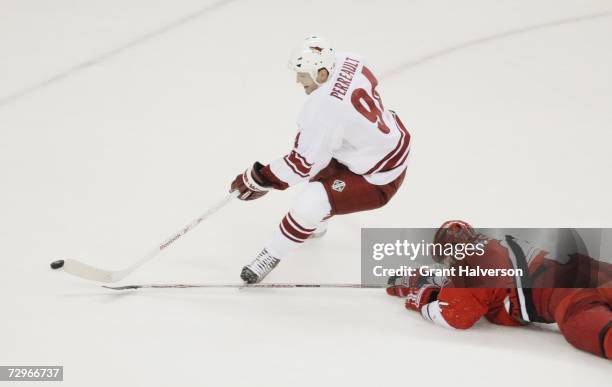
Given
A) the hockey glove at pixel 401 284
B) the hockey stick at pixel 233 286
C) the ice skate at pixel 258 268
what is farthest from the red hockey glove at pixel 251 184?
the hockey glove at pixel 401 284

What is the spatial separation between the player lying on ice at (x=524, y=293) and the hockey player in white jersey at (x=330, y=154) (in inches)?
13.5

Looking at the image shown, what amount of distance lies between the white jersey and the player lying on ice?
34cm

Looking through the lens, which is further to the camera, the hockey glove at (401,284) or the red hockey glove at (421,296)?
the hockey glove at (401,284)

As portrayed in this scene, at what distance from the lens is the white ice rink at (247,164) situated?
216cm

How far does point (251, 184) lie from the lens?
8.93 feet

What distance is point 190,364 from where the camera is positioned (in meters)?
2.07

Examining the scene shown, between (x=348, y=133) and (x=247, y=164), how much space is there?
1.10 m

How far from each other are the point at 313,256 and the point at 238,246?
30 centimetres

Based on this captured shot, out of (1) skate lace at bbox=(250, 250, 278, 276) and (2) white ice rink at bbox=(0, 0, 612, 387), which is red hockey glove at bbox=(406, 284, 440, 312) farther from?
(1) skate lace at bbox=(250, 250, 278, 276)

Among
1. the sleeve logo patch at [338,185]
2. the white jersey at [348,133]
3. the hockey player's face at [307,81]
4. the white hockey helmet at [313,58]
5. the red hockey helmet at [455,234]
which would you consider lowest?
the red hockey helmet at [455,234]

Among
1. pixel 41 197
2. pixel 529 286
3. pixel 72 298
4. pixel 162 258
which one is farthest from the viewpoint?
pixel 41 197

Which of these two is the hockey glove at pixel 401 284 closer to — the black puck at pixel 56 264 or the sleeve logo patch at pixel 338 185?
the sleeve logo patch at pixel 338 185

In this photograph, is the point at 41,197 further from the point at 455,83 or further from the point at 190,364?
the point at 455,83

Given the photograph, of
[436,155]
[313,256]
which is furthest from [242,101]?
[313,256]
